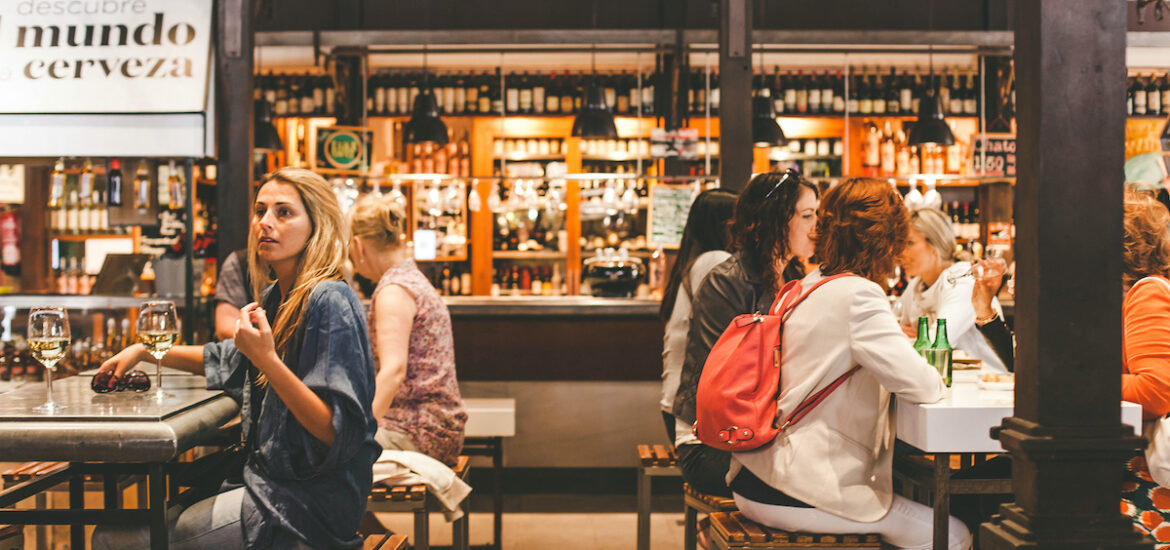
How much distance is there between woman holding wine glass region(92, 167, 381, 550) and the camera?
6.59ft

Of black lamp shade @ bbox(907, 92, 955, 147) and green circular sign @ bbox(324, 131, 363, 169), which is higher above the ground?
black lamp shade @ bbox(907, 92, 955, 147)

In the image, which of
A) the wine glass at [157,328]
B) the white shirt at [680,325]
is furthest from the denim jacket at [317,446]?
the white shirt at [680,325]

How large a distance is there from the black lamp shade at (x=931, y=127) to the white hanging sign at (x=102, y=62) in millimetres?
4905

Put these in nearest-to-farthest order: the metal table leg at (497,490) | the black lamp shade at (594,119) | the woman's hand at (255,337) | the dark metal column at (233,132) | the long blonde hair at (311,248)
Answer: the woman's hand at (255,337) < the long blonde hair at (311,248) < the metal table leg at (497,490) < the dark metal column at (233,132) < the black lamp shade at (594,119)

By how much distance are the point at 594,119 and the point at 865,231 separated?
410 cm

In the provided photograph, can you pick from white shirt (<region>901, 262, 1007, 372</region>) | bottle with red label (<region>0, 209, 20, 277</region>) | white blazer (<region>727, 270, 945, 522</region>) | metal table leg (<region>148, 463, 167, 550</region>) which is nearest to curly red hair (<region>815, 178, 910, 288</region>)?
white blazer (<region>727, 270, 945, 522</region>)

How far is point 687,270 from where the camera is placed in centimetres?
325

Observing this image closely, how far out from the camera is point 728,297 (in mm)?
2852

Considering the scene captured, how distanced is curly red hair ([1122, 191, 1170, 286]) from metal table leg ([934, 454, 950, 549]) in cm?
92

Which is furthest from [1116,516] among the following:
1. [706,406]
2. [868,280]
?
[706,406]

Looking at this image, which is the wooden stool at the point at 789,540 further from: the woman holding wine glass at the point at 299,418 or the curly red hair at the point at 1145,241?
the curly red hair at the point at 1145,241

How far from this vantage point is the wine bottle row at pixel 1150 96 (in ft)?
24.8

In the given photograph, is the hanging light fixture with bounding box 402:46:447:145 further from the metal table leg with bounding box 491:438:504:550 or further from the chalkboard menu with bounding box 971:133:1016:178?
the chalkboard menu with bounding box 971:133:1016:178

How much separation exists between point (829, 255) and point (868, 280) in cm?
15
